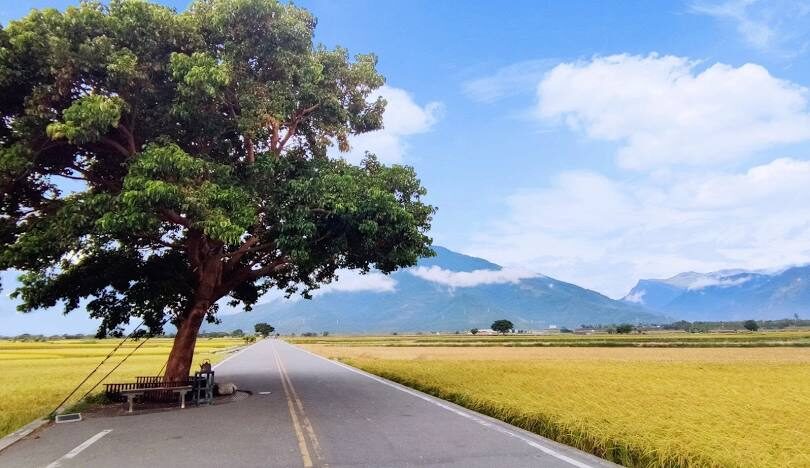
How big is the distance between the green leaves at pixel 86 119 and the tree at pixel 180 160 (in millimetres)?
41

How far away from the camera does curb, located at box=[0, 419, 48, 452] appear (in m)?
10.7

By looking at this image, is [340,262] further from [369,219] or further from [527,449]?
[527,449]

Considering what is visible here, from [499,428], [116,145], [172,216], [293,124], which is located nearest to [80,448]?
[172,216]

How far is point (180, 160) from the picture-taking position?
12.8 metres

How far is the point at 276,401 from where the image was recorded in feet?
53.1

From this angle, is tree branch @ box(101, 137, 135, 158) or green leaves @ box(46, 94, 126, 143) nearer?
green leaves @ box(46, 94, 126, 143)

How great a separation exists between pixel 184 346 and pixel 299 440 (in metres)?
9.13

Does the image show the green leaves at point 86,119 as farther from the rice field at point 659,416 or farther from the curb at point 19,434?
the rice field at point 659,416

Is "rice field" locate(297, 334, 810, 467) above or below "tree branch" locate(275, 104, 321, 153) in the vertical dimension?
below

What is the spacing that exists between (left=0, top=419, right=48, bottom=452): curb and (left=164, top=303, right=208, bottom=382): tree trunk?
170 inches

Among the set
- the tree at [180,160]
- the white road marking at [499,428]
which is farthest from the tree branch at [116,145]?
the white road marking at [499,428]

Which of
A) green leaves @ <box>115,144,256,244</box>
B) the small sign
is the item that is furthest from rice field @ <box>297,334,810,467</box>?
the small sign

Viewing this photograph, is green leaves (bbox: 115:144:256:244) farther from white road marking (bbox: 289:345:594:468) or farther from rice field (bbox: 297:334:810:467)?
rice field (bbox: 297:334:810:467)

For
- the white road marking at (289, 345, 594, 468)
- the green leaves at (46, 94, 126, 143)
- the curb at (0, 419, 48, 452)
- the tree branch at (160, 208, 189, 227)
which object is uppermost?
the green leaves at (46, 94, 126, 143)
